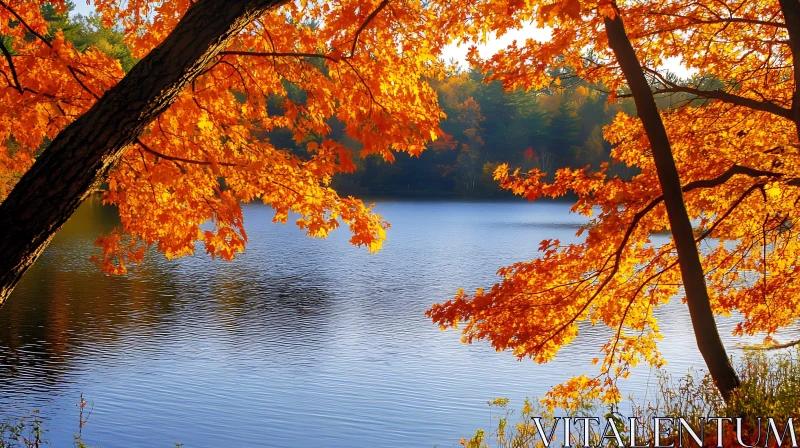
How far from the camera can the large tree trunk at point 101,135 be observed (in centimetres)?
253

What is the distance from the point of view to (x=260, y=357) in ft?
37.9

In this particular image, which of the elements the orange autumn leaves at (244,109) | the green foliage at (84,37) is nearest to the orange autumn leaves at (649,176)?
the orange autumn leaves at (244,109)

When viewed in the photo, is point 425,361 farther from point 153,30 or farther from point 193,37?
point 193,37

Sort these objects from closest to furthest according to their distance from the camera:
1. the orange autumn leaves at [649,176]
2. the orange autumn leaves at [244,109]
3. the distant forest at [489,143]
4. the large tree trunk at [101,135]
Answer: the large tree trunk at [101,135], the orange autumn leaves at [244,109], the orange autumn leaves at [649,176], the distant forest at [489,143]

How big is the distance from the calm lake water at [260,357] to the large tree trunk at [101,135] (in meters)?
6.18

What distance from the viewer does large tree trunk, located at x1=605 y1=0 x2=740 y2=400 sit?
5.29 m

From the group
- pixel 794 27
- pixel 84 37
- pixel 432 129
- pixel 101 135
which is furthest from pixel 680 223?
pixel 84 37

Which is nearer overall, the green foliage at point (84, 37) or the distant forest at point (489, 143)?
the green foliage at point (84, 37)

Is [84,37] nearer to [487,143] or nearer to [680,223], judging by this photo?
[487,143]

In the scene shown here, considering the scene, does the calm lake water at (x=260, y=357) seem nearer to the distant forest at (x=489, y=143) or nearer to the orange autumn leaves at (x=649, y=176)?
the orange autumn leaves at (x=649, y=176)

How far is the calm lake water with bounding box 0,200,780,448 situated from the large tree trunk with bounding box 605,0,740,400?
3.81 m

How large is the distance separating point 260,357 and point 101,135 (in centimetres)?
935

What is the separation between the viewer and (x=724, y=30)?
6074 mm

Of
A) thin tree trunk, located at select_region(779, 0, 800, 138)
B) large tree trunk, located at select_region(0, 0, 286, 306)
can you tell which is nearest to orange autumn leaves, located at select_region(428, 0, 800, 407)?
thin tree trunk, located at select_region(779, 0, 800, 138)
